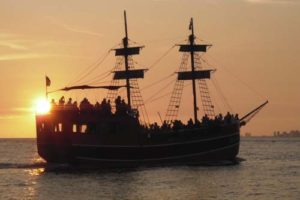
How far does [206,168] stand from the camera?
6419cm

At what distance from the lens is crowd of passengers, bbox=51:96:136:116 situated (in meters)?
62.6

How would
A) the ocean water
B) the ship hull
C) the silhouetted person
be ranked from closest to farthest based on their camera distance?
the ocean water, the ship hull, the silhouetted person

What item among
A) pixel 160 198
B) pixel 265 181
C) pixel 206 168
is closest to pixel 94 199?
pixel 160 198

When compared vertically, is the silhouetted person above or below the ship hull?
above

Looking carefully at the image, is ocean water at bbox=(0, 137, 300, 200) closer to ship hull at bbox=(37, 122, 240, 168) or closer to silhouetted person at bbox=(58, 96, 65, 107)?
ship hull at bbox=(37, 122, 240, 168)

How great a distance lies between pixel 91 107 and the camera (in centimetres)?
6288

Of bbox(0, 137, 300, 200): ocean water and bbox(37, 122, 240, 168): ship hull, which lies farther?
bbox(37, 122, 240, 168): ship hull

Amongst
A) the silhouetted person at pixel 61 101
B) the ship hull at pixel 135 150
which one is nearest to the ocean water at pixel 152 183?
the ship hull at pixel 135 150

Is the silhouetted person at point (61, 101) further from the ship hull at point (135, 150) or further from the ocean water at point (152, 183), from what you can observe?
the ocean water at point (152, 183)

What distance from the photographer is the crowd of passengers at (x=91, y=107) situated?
6262 centimetres

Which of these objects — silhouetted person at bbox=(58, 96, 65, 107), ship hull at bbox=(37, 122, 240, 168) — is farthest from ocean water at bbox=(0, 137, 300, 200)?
silhouetted person at bbox=(58, 96, 65, 107)

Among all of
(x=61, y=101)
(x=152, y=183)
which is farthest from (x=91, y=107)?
(x=152, y=183)

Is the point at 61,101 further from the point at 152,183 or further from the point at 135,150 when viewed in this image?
the point at 152,183

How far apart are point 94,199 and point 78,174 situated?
45.0ft
